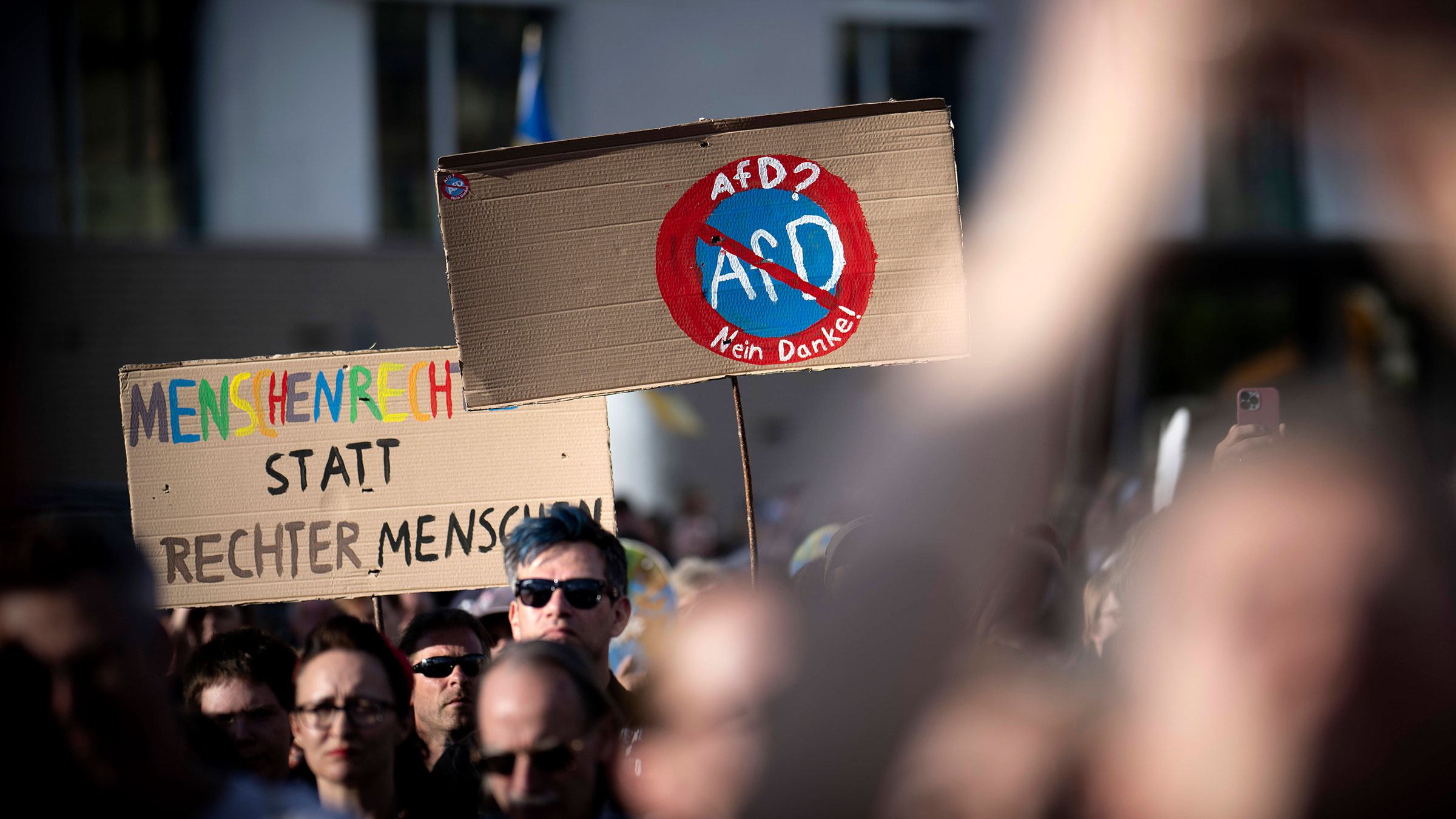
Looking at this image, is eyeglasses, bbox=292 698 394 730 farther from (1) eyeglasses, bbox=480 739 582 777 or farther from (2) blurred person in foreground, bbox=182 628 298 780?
(1) eyeglasses, bbox=480 739 582 777

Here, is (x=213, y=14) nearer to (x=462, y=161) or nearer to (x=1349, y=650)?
(x=462, y=161)

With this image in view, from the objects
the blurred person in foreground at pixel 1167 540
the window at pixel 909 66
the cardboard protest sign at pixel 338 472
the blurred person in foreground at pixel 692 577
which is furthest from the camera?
the window at pixel 909 66

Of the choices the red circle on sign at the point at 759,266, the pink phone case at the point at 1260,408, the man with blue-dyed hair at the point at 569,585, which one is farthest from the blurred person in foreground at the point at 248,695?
the pink phone case at the point at 1260,408

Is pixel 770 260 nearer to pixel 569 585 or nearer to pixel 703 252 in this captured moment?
pixel 703 252

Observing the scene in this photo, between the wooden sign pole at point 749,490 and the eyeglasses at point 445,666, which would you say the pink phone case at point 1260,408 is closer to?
the wooden sign pole at point 749,490

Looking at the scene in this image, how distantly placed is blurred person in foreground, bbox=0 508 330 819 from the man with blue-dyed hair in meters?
0.90

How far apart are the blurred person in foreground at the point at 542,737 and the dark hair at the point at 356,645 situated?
452 millimetres

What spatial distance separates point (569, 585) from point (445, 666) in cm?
36

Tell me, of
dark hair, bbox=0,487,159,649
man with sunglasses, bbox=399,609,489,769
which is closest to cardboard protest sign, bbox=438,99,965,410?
man with sunglasses, bbox=399,609,489,769

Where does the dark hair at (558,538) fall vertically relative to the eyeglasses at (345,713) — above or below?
above

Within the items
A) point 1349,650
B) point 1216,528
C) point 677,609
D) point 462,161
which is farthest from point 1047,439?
point 677,609

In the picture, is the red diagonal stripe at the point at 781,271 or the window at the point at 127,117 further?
the window at the point at 127,117

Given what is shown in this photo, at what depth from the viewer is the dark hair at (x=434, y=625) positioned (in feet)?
9.30

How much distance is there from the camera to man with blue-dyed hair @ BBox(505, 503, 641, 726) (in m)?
2.66
